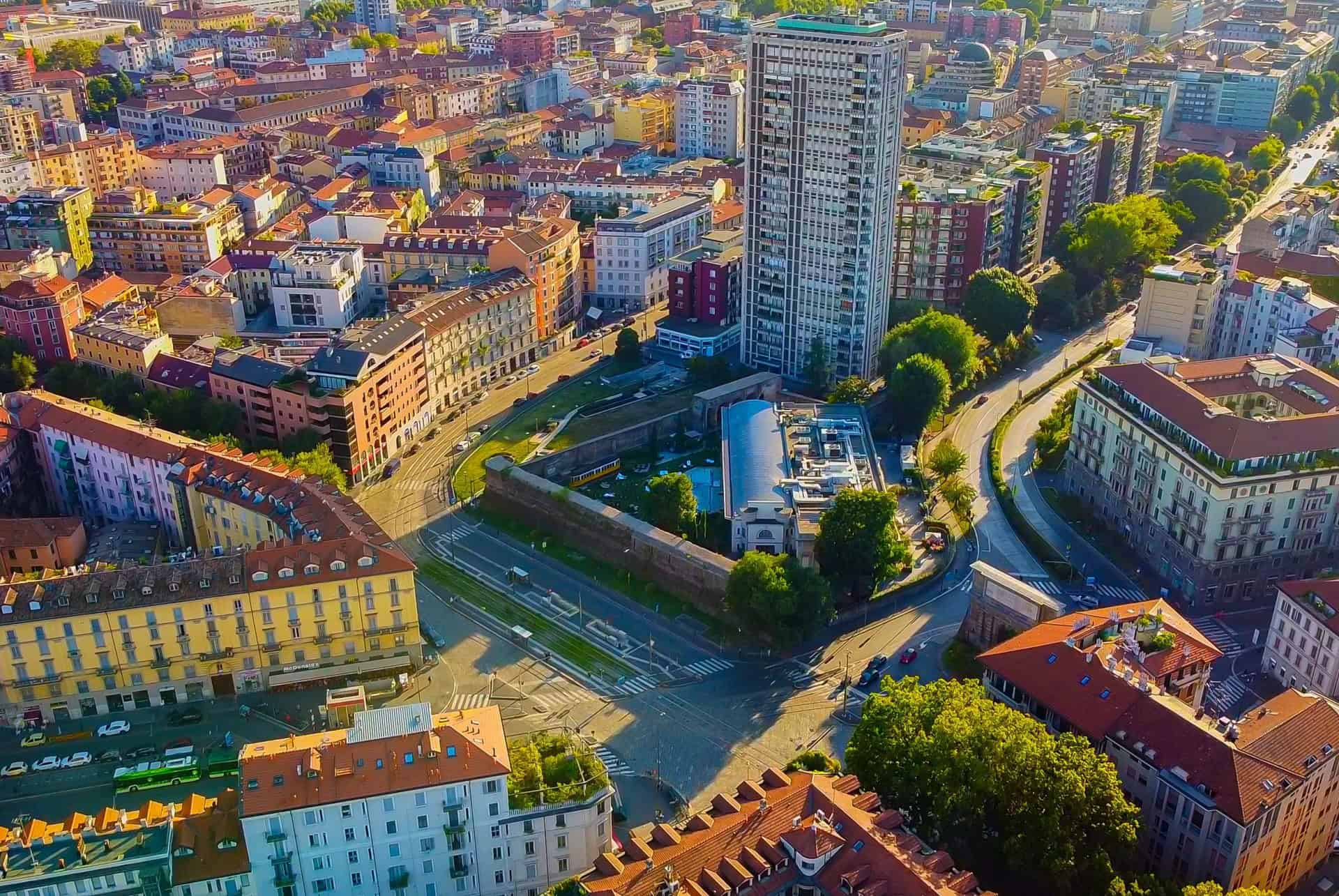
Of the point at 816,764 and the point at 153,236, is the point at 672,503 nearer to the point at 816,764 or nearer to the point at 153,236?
the point at 816,764

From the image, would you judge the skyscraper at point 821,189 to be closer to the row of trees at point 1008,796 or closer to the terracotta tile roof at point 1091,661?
the terracotta tile roof at point 1091,661

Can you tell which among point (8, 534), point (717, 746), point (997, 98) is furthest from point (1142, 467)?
point (997, 98)

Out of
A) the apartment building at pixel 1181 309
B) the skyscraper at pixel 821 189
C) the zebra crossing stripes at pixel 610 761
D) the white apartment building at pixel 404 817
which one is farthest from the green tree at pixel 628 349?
the white apartment building at pixel 404 817

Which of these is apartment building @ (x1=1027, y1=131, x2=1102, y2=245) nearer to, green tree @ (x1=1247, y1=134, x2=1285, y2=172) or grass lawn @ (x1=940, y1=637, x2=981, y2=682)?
green tree @ (x1=1247, y1=134, x2=1285, y2=172)

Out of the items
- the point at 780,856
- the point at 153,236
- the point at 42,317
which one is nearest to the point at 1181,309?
the point at 780,856

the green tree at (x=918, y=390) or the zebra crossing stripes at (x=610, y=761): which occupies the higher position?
the green tree at (x=918, y=390)
